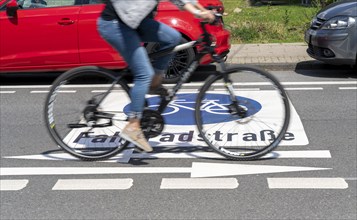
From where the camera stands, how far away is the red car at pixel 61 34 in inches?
344

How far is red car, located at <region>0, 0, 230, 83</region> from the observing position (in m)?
8.74

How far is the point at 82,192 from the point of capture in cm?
464

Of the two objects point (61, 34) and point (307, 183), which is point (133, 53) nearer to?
point (307, 183)

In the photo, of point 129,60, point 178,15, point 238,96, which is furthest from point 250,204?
point 178,15

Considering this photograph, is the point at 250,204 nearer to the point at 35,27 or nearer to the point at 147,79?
the point at 147,79

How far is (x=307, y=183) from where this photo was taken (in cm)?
470

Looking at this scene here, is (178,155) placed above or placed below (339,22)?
above

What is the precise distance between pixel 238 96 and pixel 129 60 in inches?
40.7

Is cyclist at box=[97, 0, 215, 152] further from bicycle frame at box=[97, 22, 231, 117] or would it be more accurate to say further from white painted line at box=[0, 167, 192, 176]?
white painted line at box=[0, 167, 192, 176]

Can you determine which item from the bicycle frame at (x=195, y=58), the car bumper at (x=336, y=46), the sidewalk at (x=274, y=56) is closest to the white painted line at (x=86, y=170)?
the bicycle frame at (x=195, y=58)

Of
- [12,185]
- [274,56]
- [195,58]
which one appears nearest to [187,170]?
[195,58]

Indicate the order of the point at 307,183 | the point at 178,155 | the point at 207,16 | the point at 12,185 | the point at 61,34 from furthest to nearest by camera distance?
1. the point at 61,34
2. the point at 178,155
3. the point at 12,185
4. the point at 307,183
5. the point at 207,16

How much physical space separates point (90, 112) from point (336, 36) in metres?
5.35

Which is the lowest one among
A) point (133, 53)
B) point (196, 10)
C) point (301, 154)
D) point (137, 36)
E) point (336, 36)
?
point (336, 36)
